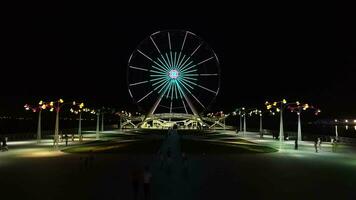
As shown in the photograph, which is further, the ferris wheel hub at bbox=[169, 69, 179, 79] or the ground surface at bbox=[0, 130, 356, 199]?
the ferris wheel hub at bbox=[169, 69, 179, 79]

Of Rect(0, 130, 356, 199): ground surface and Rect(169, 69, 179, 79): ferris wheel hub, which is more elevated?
Rect(169, 69, 179, 79): ferris wheel hub

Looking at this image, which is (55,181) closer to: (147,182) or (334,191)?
(147,182)

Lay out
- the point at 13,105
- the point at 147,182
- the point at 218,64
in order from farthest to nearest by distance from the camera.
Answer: the point at 13,105, the point at 218,64, the point at 147,182

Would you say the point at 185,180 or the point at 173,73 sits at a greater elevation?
the point at 173,73

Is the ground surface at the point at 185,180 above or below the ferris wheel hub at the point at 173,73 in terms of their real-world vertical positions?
below

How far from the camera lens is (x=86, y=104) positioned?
568ft

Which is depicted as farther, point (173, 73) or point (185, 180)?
point (173, 73)

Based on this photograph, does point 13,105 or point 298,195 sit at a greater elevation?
point 13,105

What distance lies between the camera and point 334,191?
17562 millimetres

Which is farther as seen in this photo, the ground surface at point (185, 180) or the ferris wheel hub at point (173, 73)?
the ferris wheel hub at point (173, 73)

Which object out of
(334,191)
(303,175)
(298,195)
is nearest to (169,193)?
(298,195)

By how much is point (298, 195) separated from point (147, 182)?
6.47 meters

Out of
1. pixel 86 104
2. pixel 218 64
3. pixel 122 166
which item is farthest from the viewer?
pixel 86 104

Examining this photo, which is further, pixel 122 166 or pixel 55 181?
pixel 122 166
